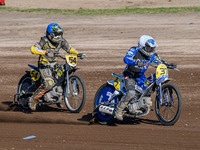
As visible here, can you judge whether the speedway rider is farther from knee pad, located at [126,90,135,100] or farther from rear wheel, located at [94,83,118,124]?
knee pad, located at [126,90,135,100]

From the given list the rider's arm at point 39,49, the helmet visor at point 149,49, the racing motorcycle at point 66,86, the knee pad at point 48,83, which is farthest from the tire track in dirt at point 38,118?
the helmet visor at point 149,49

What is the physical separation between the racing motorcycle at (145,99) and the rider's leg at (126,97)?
121mm

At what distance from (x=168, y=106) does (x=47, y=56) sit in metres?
3.27

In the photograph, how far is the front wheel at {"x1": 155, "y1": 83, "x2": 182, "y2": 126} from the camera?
28.1ft

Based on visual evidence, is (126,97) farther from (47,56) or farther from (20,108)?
(20,108)

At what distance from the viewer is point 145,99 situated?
28.9ft

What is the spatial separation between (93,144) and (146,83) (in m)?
1.91

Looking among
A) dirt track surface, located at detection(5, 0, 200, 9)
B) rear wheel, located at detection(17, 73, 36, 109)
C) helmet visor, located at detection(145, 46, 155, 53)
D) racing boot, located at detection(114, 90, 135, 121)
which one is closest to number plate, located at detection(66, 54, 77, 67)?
rear wheel, located at detection(17, 73, 36, 109)

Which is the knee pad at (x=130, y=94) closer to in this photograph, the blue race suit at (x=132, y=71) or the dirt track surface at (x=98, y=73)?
the blue race suit at (x=132, y=71)

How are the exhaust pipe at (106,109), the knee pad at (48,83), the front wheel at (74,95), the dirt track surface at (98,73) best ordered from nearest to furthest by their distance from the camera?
1. the dirt track surface at (98,73)
2. the exhaust pipe at (106,109)
3. the front wheel at (74,95)
4. the knee pad at (48,83)

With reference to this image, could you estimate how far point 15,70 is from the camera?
1716 cm

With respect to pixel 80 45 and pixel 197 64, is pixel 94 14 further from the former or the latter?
pixel 197 64

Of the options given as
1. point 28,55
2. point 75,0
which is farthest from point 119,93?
point 75,0

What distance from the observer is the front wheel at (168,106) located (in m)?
8.55
